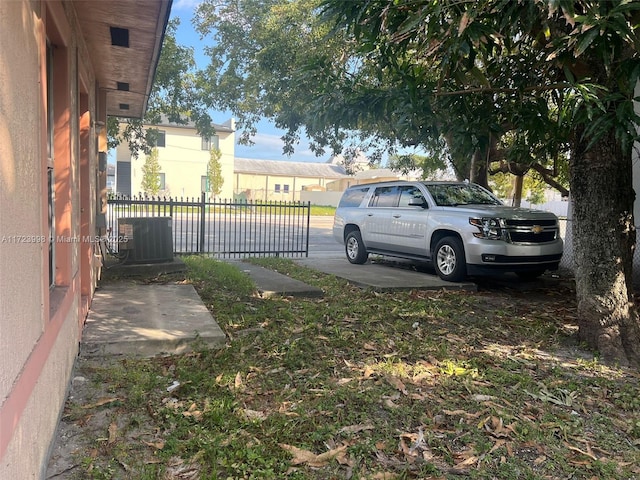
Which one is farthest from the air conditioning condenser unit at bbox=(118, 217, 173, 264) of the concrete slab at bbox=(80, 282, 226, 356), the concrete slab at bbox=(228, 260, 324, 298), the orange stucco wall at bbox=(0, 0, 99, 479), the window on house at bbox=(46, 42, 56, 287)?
the window on house at bbox=(46, 42, 56, 287)

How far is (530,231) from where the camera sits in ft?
27.9

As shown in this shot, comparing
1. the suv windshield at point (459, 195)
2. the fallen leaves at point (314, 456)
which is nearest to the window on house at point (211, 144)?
the suv windshield at point (459, 195)

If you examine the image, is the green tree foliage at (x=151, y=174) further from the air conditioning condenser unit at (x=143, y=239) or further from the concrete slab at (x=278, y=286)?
the air conditioning condenser unit at (x=143, y=239)

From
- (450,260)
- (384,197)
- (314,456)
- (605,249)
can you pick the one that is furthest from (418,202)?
(314,456)

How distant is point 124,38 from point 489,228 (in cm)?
600

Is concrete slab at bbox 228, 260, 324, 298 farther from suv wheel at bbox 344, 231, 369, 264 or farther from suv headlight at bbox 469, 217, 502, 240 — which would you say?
suv headlight at bbox 469, 217, 502, 240

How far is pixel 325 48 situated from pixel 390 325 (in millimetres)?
8094

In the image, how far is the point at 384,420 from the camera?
3.65 metres

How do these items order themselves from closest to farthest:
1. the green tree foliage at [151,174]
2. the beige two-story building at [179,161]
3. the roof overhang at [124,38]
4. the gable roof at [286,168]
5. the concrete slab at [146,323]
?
the roof overhang at [124,38] < the concrete slab at [146,323] < the green tree foliage at [151,174] < the beige two-story building at [179,161] < the gable roof at [286,168]

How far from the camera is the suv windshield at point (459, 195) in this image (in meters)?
9.52

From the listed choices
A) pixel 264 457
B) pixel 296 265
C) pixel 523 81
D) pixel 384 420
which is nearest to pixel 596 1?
pixel 523 81

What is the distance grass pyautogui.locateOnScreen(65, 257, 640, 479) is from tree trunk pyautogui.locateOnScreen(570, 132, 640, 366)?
36 centimetres

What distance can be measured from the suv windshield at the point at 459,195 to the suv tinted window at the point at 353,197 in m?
2.06

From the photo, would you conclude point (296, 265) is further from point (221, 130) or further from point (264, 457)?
point (221, 130)
